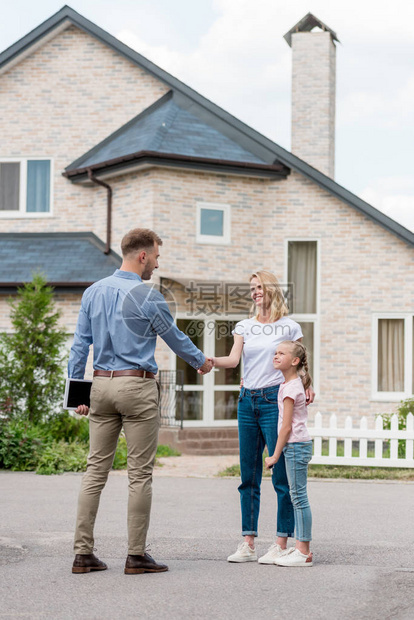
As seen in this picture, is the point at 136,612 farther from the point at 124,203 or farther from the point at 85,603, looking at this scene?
the point at 124,203

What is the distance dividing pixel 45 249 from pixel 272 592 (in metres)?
12.8

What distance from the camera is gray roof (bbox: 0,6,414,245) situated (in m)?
16.1

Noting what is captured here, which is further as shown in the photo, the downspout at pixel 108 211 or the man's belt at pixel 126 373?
the downspout at pixel 108 211

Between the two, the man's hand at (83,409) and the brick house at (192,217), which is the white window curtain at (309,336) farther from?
the man's hand at (83,409)

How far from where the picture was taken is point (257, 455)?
575cm

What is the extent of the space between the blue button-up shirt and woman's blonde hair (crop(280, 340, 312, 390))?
0.65 meters

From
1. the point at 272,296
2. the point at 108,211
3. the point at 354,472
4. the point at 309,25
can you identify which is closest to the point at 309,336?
the point at 108,211

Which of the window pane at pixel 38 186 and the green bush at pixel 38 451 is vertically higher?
the window pane at pixel 38 186

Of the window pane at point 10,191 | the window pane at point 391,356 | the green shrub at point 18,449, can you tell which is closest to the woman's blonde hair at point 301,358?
the green shrub at point 18,449

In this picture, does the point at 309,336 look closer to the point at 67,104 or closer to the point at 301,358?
the point at 67,104

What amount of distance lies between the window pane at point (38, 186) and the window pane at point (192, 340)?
4093 mm

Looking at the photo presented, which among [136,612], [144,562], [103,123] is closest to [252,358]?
[144,562]

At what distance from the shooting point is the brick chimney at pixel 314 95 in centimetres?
1881

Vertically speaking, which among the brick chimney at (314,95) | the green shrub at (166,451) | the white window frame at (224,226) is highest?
the brick chimney at (314,95)
